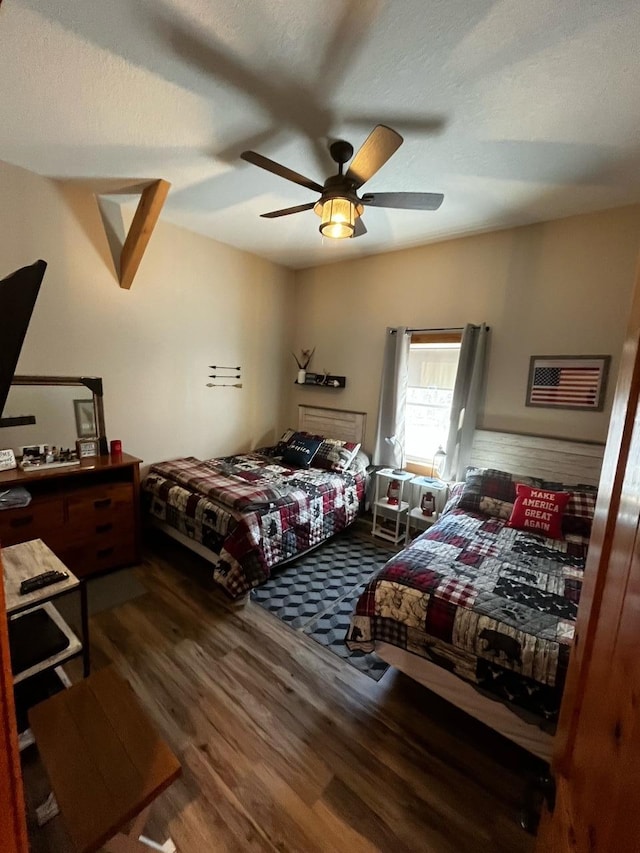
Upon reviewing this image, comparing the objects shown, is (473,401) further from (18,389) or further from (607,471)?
(18,389)

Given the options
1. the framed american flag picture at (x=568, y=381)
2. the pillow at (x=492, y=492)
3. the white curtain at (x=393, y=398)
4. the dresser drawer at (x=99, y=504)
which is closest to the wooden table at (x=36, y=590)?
the dresser drawer at (x=99, y=504)

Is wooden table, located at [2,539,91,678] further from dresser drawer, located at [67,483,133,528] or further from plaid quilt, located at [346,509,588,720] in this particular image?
plaid quilt, located at [346,509,588,720]

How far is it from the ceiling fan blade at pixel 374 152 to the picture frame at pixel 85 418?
2.45 meters

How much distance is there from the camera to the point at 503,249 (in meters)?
2.84

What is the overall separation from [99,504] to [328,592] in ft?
5.63

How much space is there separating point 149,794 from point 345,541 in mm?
2464

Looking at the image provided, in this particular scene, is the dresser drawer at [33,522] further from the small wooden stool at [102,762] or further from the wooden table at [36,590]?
A: the small wooden stool at [102,762]

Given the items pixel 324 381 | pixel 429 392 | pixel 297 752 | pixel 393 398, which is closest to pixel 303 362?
pixel 324 381

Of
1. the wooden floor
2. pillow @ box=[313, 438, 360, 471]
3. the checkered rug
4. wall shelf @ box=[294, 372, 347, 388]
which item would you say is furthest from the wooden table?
wall shelf @ box=[294, 372, 347, 388]

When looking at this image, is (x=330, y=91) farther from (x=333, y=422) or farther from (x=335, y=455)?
(x=333, y=422)

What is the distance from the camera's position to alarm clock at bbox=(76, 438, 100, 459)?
2590 millimetres

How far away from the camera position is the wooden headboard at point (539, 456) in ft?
8.23

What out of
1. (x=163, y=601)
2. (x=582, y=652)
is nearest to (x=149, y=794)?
(x=582, y=652)

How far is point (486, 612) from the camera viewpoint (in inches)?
57.6
